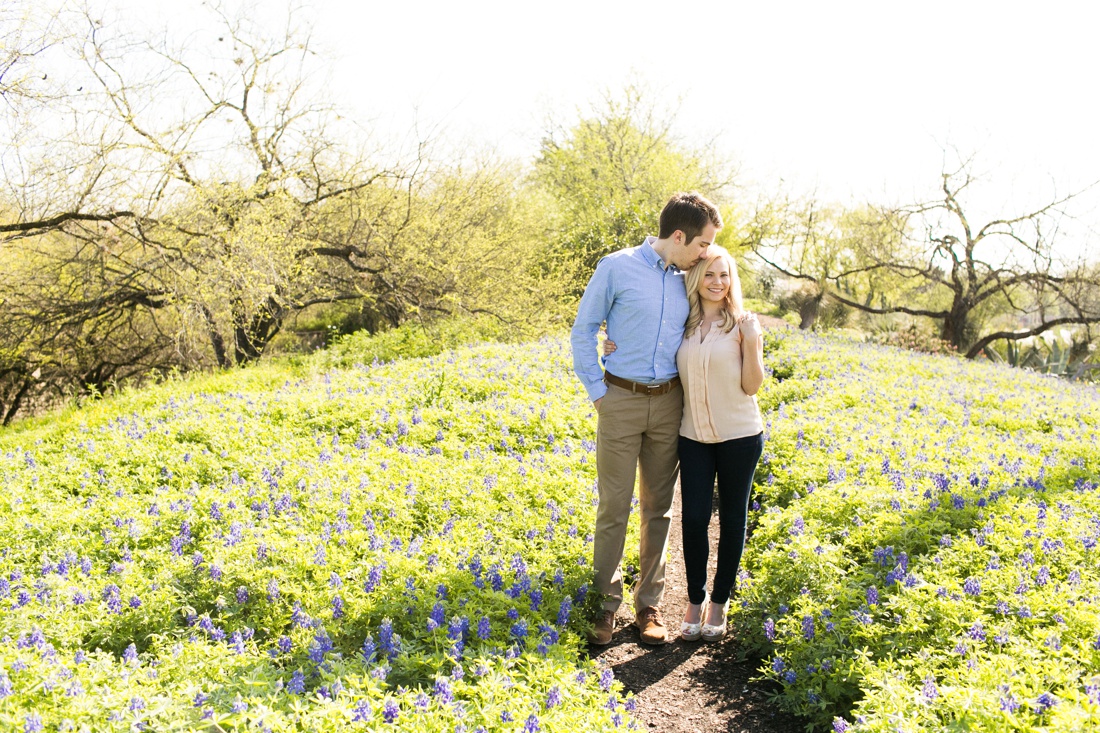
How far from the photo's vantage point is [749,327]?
401 centimetres

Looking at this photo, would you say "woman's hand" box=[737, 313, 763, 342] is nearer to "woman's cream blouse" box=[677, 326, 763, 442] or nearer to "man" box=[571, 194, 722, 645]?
"woman's cream blouse" box=[677, 326, 763, 442]

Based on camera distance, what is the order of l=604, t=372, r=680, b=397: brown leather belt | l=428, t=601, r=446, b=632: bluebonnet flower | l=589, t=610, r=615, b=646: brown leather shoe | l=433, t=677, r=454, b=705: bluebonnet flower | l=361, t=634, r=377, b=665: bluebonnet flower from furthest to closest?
l=589, t=610, r=615, b=646: brown leather shoe, l=604, t=372, r=680, b=397: brown leather belt, l=428, t=601, r=446, b=632: bluebonnet flower, l=361, t=634, r=377, b=665: bluebonnet flower, l=433, t=677, r=454, b=705: bluebonnet flower

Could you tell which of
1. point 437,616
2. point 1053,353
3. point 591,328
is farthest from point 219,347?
point 1053,353

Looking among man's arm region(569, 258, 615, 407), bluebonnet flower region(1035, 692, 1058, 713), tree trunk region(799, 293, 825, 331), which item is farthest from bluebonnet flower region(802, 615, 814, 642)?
tree trunk region(799, 293, 825, 331)

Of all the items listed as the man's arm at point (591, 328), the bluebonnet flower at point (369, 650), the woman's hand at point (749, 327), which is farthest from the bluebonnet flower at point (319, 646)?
the woman's hand at point (749, 327)

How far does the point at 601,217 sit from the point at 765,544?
53.7ft

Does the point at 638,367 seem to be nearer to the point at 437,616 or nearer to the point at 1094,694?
the point at 437,616

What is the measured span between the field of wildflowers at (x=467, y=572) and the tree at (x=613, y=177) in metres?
13.4

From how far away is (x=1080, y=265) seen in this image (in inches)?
741

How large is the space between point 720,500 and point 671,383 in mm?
736

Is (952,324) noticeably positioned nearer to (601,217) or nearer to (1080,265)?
(1080,265)

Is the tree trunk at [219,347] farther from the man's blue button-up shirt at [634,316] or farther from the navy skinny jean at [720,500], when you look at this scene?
the navy skinny jean at [720,500]

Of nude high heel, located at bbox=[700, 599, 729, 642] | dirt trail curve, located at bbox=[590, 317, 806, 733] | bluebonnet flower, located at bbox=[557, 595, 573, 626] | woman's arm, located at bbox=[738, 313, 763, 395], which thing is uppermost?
woman's arm, located at bbox=[738, 313, 763, 395]

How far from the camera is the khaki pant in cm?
412
